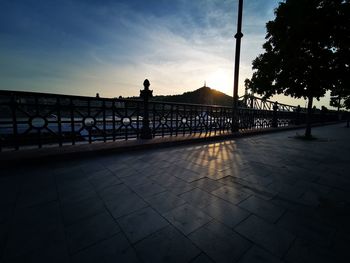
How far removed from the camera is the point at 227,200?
200cm

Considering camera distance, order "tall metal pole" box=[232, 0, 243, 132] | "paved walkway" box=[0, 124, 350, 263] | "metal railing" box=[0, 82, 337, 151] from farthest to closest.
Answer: "tall metal pole" box=[232, 0, 243, 132] → "metal railing" box=[0, 82, 337, 151] → "paved walkway" box=[0, 124, 350, 263]

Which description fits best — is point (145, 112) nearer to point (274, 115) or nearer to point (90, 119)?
point (90, 119)

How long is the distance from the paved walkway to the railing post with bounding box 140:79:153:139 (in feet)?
7.50

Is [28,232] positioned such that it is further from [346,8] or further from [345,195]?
[346,8]

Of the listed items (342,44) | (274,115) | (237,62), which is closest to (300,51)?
(342,44)

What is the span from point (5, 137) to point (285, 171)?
552cm

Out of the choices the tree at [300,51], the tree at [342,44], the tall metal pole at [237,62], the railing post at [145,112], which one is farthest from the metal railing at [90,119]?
the tree at [342,44]

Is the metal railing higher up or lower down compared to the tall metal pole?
lower down

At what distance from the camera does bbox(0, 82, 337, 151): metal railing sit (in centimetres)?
341

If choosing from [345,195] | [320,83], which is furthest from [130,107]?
[320,83]

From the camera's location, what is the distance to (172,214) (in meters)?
1.72

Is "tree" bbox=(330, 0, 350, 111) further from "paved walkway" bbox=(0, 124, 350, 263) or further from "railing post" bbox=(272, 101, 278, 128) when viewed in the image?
"railing post" bbox=(272, 101, 278, 128)

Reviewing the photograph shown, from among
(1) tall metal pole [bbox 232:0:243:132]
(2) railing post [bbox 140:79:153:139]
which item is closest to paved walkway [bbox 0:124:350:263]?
(2) railing post [bbox 140:79:153:139]

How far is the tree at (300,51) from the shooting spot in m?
5.16
